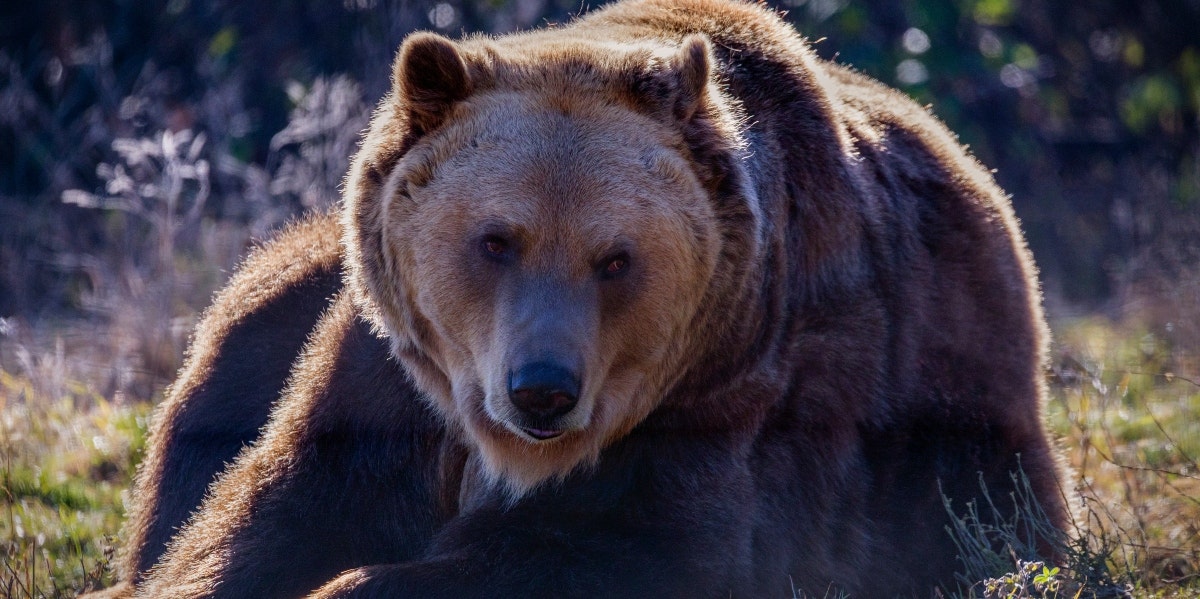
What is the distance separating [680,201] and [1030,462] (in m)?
1.81

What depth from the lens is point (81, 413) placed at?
669 cm

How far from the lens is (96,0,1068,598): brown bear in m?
3.52

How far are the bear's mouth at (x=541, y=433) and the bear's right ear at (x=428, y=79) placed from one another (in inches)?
35.3

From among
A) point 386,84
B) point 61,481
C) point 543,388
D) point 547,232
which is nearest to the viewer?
point 543,388

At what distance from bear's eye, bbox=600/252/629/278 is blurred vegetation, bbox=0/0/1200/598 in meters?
2.88

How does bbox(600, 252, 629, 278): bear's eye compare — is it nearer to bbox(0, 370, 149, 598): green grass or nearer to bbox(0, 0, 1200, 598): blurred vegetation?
bbox(0, 370, 149, 598): green grass

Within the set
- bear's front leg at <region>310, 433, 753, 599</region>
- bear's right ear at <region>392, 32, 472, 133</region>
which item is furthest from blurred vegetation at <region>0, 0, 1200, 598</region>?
bear's right ear at <region>392, 32, 472, 133</region>

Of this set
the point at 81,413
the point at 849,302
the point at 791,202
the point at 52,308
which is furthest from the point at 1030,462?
the point at 52,308

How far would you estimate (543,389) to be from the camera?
327 centimetres

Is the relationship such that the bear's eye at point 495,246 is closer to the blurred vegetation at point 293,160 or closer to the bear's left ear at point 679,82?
the bear's left ear at point 679,82

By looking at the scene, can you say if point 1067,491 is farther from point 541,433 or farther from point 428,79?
point 428,79

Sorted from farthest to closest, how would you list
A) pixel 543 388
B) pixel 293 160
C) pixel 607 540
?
pixel 293 160 → pixel 607 540 → pixel 543 388

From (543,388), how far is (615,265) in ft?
1.38

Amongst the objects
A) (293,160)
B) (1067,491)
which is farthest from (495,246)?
(293,160)
